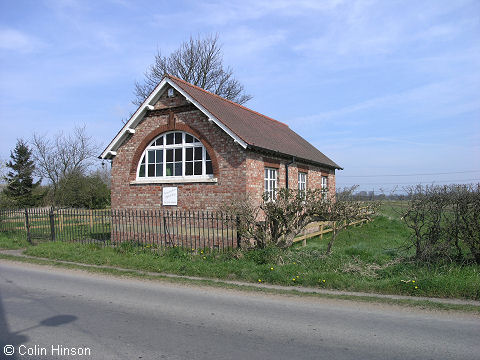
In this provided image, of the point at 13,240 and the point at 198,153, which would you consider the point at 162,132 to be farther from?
the point at 13,240

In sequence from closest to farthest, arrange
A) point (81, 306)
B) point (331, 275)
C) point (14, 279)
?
point (81, 306), point (331, 275), point (14, 279)

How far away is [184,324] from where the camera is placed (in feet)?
18.7

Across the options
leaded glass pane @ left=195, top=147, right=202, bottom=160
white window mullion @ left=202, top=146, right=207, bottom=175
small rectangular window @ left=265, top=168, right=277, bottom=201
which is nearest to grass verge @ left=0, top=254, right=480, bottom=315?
white window mullion @ left=202, top=146, right=207, bottom=175

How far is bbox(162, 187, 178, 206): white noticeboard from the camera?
13.9 meters

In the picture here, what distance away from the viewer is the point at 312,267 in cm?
905

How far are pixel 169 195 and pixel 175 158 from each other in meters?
1.45

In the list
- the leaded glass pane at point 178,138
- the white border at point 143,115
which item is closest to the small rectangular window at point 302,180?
the white border at point 143,115

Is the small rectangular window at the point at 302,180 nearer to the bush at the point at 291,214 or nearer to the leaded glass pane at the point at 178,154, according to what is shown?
the leaded glass pane at the point at 178,154

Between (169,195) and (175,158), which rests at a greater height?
(175,158)

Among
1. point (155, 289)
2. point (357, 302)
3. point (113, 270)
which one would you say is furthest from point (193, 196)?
point (357, 302)

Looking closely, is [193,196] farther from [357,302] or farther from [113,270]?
[357,302]

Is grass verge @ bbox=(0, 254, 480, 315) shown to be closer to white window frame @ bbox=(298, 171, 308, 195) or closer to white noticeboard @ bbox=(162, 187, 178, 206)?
white noticeboard @ bbox=(162, 187, 178, 206)

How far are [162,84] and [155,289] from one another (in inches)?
340

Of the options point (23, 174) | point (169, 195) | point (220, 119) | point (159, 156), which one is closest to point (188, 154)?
point (159, 156)
